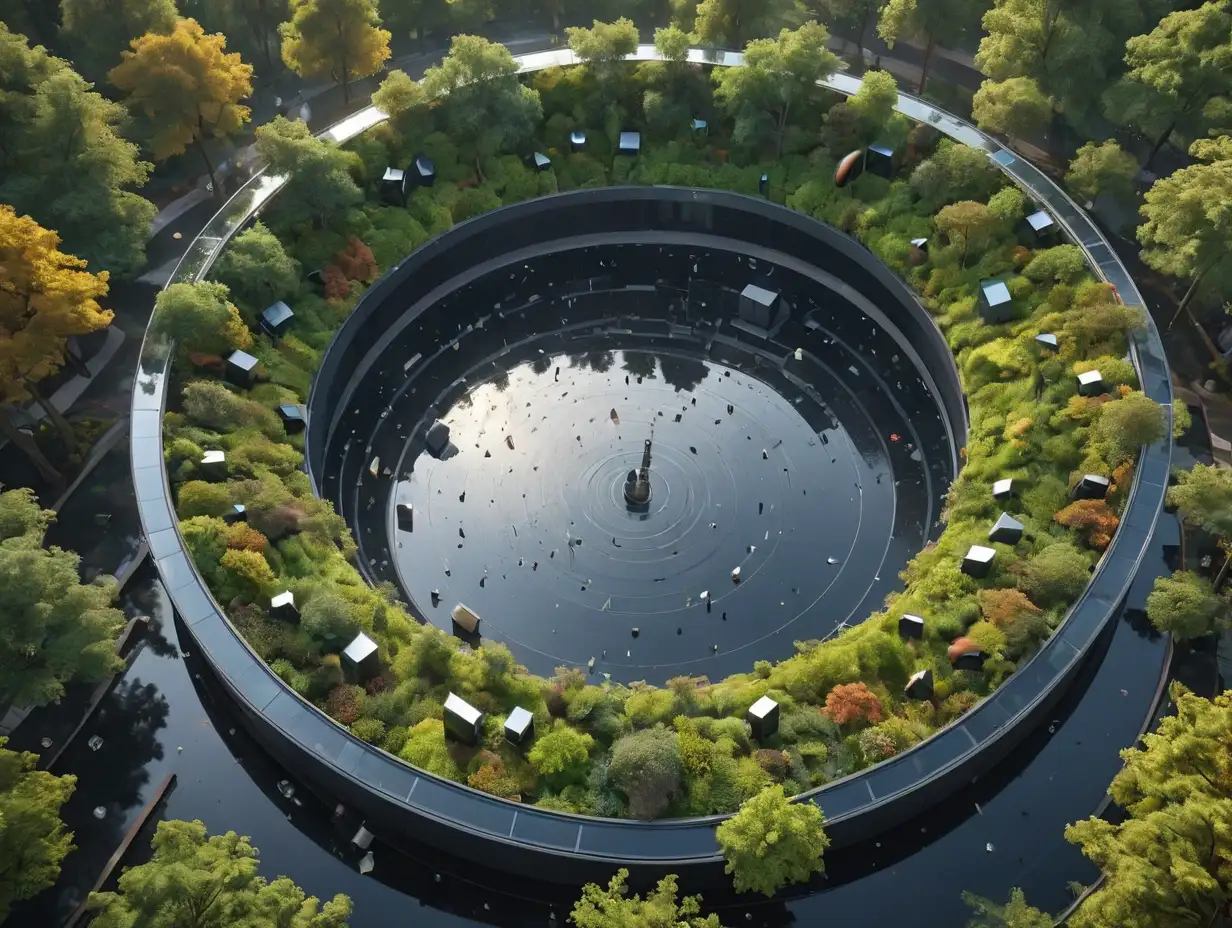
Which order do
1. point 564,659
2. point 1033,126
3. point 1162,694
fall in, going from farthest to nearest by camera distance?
1. point 1033,126
2. point 564,659
3. point 1162,694

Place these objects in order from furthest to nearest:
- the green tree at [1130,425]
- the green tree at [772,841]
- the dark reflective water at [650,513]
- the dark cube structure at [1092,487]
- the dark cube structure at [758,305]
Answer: the dark cube structure at [758,305]
the dark reflective water at [650,513]
the dark cube structure at [1092,487]
the green tree at [1130,425]
the green tree at [772,841]

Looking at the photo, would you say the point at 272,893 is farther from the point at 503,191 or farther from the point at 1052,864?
the point at 503,191

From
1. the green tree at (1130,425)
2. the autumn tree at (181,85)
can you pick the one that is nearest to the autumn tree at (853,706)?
the green tree at (1130,425)

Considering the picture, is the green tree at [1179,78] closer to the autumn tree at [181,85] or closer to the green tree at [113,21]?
the autumn tree at [181,85]

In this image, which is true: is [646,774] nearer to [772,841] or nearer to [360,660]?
[772,841]

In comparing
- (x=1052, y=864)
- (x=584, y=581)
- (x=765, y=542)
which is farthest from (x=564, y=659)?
(x=1052, y=864)

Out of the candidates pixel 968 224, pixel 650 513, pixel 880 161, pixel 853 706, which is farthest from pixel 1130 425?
pixel 880 161
